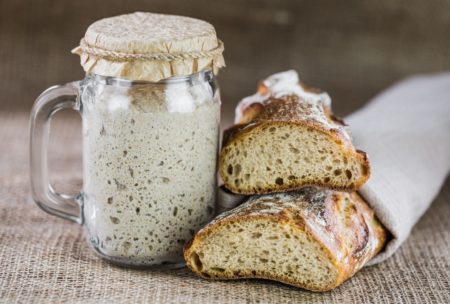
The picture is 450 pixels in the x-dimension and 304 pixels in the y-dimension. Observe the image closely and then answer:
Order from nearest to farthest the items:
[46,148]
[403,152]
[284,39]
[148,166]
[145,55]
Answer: [145,55] → [148,166] → [46,148] → [403,152] → [284,39]

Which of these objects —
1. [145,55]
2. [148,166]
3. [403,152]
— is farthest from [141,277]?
[403,152]

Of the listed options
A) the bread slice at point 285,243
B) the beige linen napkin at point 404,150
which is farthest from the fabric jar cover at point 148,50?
the beige linen napkin at point 404,150

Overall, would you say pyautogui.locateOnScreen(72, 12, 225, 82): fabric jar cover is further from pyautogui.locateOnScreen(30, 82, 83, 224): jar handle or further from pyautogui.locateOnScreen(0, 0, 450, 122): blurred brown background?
pyautogui.locateOnScreen(0, 0, 450, 122): blurred brown background

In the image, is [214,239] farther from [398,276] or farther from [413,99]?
[413,99]

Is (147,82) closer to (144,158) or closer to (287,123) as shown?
(144,158)

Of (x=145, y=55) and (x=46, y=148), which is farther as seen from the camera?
(x=46, y=148)

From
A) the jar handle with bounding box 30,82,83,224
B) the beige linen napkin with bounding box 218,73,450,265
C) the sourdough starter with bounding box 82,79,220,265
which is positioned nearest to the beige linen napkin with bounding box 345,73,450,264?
the beige linen napkin with bounding box 218,73,450,265

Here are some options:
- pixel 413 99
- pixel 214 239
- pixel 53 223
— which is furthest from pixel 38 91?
pixel 214 239
